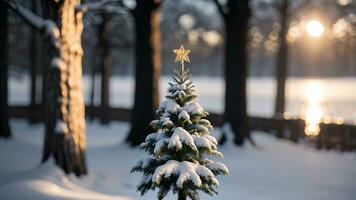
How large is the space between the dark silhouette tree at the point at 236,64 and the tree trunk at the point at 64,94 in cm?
650

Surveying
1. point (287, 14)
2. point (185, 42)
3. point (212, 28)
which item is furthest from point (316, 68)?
→ point (287, 14)

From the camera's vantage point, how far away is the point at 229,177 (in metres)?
11.8

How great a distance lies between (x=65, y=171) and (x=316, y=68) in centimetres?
11105

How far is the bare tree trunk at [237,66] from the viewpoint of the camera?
49.2 ft

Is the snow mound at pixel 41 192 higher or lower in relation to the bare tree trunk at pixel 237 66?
lower

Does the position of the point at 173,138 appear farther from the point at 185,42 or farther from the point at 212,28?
the point at 185,42

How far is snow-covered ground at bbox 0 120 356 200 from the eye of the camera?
8742 millimetres

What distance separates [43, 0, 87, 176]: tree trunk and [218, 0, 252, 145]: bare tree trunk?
650 cm

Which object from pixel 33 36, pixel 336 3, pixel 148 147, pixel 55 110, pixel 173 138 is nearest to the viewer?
pixel 173 138

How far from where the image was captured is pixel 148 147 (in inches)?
282

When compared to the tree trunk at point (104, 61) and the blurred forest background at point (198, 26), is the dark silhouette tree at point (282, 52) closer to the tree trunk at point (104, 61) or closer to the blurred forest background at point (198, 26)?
the blurred forest background at point (198, 26)

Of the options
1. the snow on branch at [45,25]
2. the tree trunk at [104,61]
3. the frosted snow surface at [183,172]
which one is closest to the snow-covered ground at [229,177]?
the frosted snow surface at [183,172]

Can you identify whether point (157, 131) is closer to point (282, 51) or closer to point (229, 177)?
point (229, 177)

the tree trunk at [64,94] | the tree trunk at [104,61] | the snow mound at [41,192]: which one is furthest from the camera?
the tree trunk at [104,61]
